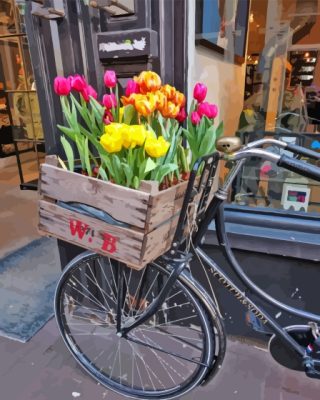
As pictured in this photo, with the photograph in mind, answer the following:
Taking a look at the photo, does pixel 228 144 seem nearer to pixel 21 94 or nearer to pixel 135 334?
pixel 135 334

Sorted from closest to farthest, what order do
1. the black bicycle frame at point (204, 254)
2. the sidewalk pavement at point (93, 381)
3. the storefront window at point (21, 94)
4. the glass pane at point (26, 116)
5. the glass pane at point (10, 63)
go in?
the black bicycle frame at point (204, 254), the sidewalk pavement at point (93, 381), the storefront window at point (21, 94), the glass pane at point (26, 116), the glass pane at point (10, 63)

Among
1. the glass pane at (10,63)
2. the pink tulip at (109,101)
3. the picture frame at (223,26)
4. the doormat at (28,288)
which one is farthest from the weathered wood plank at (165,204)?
the glass pane at (10,63)

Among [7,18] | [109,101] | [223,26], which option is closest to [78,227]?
[109,101]

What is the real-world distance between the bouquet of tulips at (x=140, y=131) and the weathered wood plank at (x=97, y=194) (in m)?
0.07

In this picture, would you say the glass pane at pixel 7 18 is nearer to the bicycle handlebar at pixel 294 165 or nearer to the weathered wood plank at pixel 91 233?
the weathered wood plank at pixel 91 233

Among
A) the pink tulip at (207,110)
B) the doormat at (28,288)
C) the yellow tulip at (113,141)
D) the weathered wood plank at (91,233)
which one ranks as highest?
the pink tulip at (207,110)

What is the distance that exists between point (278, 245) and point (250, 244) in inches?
5.9

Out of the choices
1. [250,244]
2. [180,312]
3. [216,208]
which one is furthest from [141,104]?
[180,312]

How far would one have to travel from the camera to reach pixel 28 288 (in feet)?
8.57

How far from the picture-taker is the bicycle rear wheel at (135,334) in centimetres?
164

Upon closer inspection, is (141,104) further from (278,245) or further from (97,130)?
(278,245)

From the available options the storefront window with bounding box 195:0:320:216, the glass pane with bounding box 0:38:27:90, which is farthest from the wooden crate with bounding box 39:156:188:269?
the glass pane with bounding box 0:38:27:90

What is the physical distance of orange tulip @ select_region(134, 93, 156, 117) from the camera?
44.9 inches

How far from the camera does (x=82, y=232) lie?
1338 millimetres
